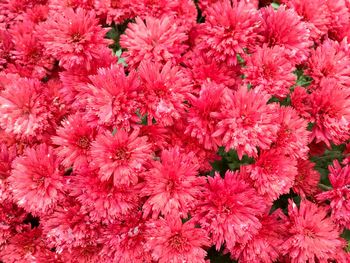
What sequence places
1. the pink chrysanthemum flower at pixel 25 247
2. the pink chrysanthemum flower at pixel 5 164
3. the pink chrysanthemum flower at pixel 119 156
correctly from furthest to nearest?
the pink chrysanthemum flower at pixel 25 247, the pink chrysanthemum flower at pixel 5 164, the pink chrysanthemum flower at pixel 119 156

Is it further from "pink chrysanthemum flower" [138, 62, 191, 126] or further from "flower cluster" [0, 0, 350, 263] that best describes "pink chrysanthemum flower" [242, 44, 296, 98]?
"pink chrysanthemum flower" [138, 62, 191, 126]

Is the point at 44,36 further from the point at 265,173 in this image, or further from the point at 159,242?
the point at 265,173

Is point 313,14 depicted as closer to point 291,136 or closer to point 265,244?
point 291,136

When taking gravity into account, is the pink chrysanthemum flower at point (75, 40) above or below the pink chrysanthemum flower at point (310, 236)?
above

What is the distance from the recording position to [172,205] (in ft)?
4.83

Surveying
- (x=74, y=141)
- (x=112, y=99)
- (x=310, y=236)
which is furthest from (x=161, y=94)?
(x=310, y=236)

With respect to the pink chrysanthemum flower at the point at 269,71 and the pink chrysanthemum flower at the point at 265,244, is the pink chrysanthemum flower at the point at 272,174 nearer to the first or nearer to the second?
the pink chrysanthemum flower at the point at 265,244

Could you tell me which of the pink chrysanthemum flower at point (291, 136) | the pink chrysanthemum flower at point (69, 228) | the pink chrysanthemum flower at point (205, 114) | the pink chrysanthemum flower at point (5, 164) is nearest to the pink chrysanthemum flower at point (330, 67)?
the pink chrysanthemum flower at point (291, 136)

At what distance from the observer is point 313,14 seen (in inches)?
77.0

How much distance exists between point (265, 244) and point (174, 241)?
15.9 inches

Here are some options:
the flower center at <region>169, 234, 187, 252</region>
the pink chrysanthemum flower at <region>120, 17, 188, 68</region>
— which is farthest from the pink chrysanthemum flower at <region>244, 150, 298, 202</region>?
the pink chrysanthemum flower at <region>120, 17, 188, 68</region>

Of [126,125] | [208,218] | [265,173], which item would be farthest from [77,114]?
[265,173]

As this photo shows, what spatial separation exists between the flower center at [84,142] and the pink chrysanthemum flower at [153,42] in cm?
40

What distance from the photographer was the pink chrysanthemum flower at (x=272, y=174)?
1.58m
